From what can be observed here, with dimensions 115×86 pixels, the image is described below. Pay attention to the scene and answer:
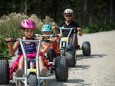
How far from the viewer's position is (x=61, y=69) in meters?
9.29

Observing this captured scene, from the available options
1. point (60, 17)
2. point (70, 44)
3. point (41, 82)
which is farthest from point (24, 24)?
point (60, 17)

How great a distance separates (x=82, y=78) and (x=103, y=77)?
0.50m

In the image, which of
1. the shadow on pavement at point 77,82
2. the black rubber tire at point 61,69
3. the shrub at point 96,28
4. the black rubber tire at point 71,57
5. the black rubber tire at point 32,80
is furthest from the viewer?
the shrub at point 96,28

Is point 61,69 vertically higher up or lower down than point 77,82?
higher up

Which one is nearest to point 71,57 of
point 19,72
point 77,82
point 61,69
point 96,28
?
point 77,82

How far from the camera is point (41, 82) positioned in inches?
324

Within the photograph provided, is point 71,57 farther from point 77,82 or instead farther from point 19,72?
point 19,72

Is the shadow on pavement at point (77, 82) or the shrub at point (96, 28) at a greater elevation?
the shrub at point (96, 28)

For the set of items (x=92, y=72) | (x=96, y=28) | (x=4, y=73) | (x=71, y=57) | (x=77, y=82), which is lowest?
(x=77, y=82)

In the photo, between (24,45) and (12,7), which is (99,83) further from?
(12,7)

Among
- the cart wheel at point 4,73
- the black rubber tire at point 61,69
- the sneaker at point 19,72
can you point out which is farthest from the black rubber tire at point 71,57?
the sneaker at point 19,72

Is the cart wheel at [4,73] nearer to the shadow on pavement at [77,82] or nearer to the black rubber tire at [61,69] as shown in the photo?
the black rubber tire at [61,69]

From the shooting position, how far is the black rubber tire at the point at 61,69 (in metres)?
9.28

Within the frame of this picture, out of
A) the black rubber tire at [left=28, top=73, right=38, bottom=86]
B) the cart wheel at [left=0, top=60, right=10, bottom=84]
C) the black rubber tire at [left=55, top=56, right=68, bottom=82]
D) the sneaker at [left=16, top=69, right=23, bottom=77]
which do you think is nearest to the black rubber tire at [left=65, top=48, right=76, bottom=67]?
the black rubber tire at [left=55, top=56, right=68, bottom=82]
